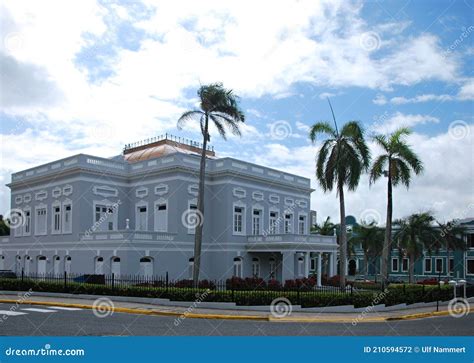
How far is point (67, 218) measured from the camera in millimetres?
37312

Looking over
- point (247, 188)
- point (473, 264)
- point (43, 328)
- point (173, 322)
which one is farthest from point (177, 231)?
point (473, 264)

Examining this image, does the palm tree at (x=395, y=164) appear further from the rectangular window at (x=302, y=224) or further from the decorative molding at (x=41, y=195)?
the decorative molding at (x=41, y=195)

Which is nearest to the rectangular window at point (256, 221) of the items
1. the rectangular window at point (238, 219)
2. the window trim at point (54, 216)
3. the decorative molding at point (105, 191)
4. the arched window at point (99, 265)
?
the rectangular window at point (238, 219)

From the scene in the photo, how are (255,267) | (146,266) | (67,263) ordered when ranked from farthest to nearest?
1. (255,267)
2. (67,263)
3. (146,266)

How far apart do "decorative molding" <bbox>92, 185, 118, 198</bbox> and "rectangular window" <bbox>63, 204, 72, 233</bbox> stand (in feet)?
7.27

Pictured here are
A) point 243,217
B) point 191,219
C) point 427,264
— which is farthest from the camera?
point 427,264

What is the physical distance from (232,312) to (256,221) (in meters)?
19.0

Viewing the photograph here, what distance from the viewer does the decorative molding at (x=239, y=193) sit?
37553mm

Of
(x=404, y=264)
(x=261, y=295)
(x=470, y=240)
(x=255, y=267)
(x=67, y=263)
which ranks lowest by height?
(x=404, y=264)

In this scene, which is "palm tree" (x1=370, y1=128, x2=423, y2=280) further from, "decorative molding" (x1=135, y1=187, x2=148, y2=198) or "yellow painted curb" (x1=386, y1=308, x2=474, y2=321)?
"decorative molding" (x1=135, y1=187, x2=148, y2=198)

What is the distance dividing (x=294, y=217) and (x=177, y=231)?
11971mm

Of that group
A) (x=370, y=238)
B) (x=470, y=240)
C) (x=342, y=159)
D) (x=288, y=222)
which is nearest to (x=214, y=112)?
(x=342, y=159)

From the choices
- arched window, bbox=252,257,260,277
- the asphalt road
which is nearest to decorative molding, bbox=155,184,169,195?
arched window, bbox=252,257,260,277

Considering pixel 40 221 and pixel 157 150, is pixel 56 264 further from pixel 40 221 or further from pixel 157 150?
pixel 157 150
